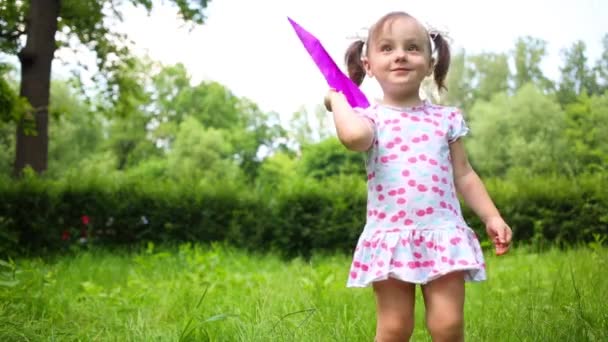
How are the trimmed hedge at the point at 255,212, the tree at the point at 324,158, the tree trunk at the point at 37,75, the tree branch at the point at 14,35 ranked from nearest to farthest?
1. the trimmed hedge at the point at 255,212
2. the tree trunk at the point at 37,75
3. the tree branch at the point at 14,35
4. the tree at the point at 324,158

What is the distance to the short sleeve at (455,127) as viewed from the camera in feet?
7.91

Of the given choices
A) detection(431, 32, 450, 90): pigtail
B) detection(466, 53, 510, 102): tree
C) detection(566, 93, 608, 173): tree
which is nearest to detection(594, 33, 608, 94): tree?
detection(566, 93, 608, 173): tree

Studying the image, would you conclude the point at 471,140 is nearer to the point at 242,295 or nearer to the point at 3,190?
the point at 3,190

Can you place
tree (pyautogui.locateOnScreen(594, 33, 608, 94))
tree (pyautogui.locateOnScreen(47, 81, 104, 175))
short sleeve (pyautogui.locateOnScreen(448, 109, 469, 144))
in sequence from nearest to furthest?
short sleeve (pyautogui.locateOnScreen(448, 109, 469, 144))
tree (pyautogui.locateOnScreen(594, 33, 608, 94))
tree (pyautogui.locateOnScreen(47, 81, 104, 175))

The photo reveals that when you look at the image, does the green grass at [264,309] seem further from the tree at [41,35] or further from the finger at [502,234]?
the tree at [41,35]

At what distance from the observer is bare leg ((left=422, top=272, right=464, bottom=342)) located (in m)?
2.17

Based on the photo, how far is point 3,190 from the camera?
987 centimetres

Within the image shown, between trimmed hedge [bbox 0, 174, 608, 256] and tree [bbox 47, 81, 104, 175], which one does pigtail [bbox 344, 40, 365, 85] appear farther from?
tree [bbox 47, 81, 104, 175]

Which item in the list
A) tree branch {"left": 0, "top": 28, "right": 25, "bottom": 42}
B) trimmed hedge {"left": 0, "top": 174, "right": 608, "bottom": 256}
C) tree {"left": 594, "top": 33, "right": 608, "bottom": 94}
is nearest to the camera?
trimmed hedge {"left": 0, "top": 174, "right": 608, "bottom": 256}

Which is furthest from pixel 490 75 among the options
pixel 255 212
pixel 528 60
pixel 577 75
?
pixel 255 212

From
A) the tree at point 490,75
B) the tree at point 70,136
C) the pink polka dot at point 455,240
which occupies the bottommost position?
the pink polka dot at point 455,240

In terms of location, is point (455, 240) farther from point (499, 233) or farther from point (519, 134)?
point (519, 134)

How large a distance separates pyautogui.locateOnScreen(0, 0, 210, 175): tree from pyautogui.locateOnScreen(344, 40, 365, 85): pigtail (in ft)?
32.1

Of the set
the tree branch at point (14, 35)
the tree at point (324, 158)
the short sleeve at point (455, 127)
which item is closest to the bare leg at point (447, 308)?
the short sleeve at point (455, 127)
